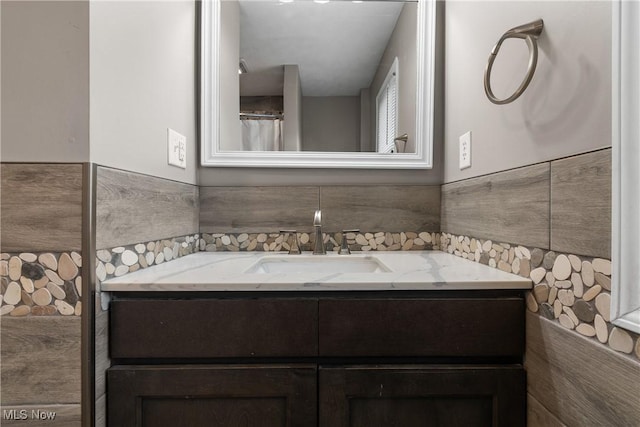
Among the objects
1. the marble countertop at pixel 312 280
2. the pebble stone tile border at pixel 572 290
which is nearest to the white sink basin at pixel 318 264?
the marble countertop at pixel 312 280

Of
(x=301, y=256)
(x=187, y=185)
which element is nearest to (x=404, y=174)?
(x=301, y=256)

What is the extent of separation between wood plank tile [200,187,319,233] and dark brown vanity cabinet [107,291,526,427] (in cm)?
56

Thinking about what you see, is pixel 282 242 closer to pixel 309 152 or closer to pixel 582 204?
pixel 309 152

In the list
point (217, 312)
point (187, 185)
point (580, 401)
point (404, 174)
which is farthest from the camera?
point (404, 174)

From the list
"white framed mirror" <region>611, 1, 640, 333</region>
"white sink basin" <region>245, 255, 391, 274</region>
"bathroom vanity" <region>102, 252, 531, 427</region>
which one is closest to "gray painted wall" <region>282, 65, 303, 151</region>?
"white sink basin" <region>245, 255, 391, 274</region>

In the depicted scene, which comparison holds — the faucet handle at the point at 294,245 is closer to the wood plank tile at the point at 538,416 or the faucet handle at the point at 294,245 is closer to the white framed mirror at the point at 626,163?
the wood plank tile at the point at 538,416

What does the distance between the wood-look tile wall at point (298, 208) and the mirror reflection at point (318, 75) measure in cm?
Result: 17

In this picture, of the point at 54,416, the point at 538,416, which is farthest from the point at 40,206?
the point at 538,416

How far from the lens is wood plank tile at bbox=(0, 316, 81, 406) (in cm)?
67

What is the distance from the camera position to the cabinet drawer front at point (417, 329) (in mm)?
740

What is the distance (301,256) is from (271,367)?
1.67ft

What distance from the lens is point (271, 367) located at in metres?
0.74

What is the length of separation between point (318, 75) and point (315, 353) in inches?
40.2

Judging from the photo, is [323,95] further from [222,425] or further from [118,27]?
[222,425]
